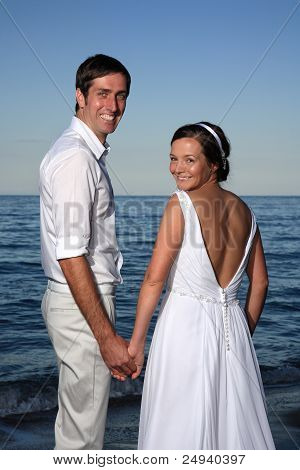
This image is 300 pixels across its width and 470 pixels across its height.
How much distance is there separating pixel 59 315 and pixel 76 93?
110cm

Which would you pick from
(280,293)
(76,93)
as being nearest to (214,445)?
(76,93)

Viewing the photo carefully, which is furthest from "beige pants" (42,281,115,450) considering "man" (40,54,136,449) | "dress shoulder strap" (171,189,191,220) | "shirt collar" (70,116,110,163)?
"shirt collar" (70,116,110,163)

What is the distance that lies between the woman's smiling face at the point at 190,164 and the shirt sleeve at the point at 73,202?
1.66 ft

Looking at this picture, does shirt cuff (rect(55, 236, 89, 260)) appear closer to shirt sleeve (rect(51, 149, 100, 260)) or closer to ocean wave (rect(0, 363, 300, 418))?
shirt sleeve (rect(51, 149, 100, 260))

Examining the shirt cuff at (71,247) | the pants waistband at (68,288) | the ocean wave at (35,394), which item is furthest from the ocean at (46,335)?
the shirt cuff at (71,247)

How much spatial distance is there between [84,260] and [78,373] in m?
0.53

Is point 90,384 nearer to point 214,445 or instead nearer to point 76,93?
point 214,445

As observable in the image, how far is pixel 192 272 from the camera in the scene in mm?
3094

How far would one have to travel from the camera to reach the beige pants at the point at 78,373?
9.62 ft

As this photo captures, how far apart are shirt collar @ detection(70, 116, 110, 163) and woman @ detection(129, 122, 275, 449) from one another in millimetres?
364

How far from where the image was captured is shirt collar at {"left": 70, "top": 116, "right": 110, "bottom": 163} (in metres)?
3.02

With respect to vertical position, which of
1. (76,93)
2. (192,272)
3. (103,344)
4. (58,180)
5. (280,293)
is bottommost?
(280,293)

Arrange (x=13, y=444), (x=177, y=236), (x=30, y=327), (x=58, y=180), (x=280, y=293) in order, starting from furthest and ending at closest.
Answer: (x=280, y=293) < (x=30, y=327) < (x=13, y=444) < (x=177, y=236) < (x=58, y=180)

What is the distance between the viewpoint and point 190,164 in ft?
10.3
